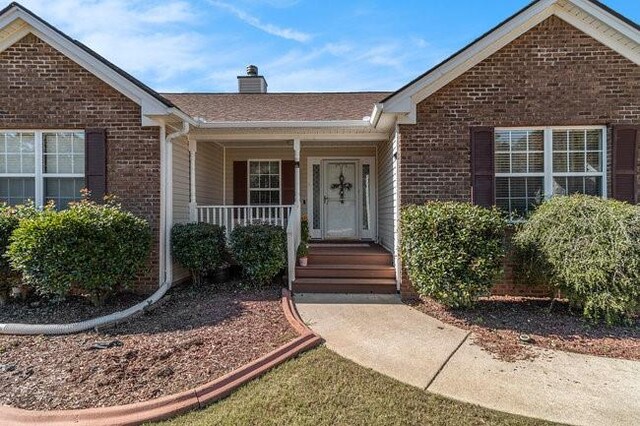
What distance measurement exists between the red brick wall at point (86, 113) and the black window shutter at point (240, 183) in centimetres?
332

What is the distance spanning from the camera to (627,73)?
21.6 feet

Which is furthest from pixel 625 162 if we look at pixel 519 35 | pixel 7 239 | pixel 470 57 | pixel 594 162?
pixel 7 239

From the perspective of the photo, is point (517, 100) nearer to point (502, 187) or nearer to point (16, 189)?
point (502, 187)

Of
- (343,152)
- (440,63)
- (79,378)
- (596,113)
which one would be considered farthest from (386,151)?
(79,378)

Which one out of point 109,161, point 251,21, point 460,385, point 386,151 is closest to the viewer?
point 460,385

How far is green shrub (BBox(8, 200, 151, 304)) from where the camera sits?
545cm

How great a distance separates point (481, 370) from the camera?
13.4 ft

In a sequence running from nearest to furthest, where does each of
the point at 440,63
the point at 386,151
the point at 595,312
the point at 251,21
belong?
1. the point at 595,312
2. the point at 440,63
3. the point at 386,151
4. the point at 251,21

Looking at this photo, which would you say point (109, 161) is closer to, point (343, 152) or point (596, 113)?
point (343, 152)

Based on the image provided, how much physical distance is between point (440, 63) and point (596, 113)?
9.21 feet

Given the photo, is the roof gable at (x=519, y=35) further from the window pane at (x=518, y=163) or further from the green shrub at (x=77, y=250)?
the green shrub at (x=77, y=250)

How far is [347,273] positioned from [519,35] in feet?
16.8

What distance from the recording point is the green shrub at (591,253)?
5094 mm

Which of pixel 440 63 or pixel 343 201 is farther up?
pixel 440 63
